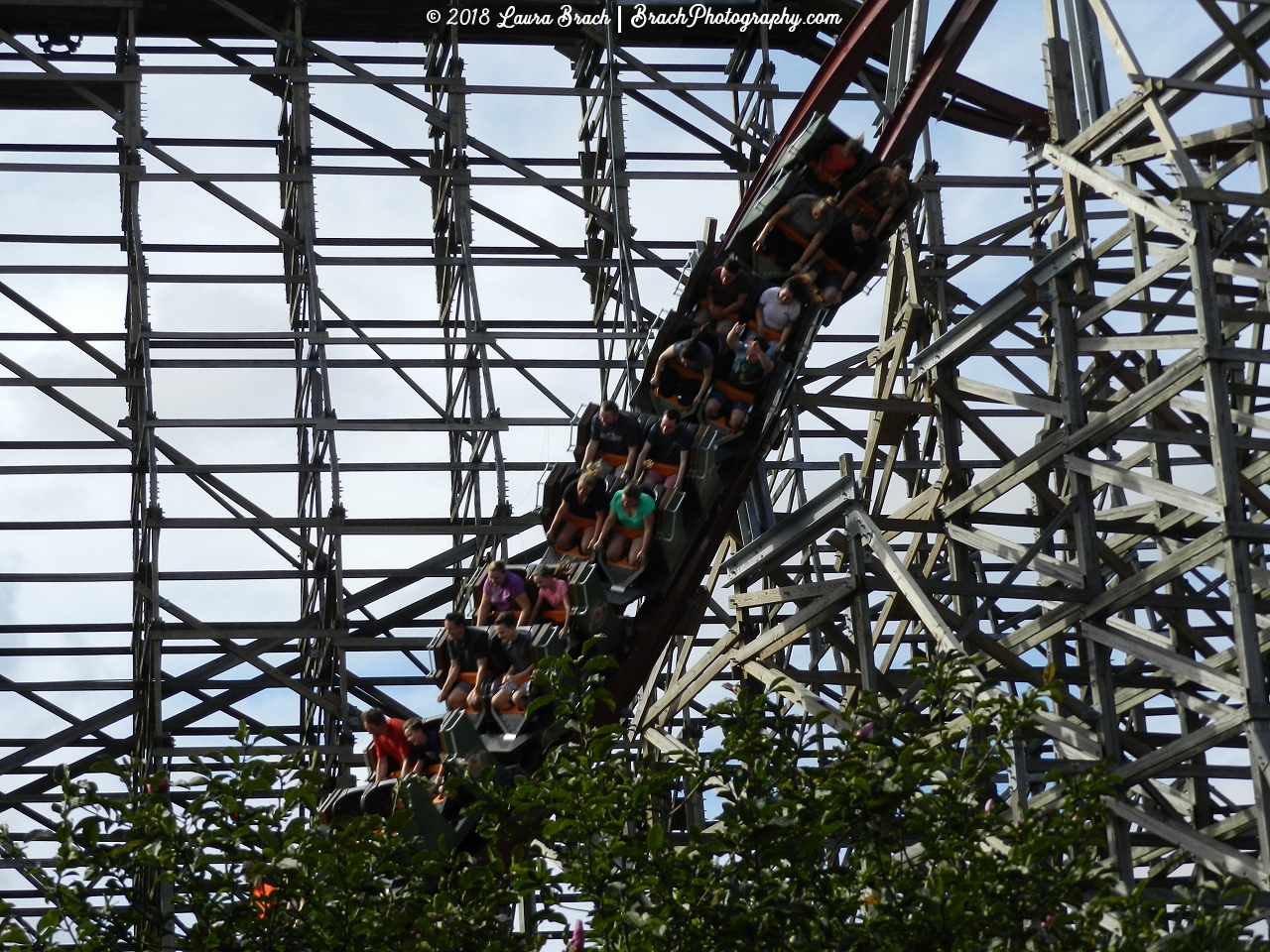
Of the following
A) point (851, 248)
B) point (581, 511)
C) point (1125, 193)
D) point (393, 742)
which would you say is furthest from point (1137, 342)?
point (393, 742)

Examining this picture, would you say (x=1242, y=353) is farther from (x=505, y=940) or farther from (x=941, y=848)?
(x=505, y=940)

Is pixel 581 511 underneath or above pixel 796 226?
underneath

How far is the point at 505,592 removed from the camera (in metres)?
12.8

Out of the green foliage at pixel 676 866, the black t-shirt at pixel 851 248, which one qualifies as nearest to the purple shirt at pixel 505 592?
the black t-shirt at pixel 851 248

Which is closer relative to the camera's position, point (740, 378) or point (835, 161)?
point (740, 378)

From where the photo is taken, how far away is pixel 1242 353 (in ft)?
31.7

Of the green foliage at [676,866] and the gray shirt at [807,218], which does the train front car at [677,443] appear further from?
the green foliage at [676,866]

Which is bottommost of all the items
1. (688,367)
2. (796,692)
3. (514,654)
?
(796,692)

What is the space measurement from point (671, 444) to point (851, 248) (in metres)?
1.58

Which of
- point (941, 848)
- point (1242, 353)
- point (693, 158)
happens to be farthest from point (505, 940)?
point (693, 158)

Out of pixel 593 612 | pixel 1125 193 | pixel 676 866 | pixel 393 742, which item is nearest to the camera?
pixel 676 866

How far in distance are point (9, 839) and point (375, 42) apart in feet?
36.7

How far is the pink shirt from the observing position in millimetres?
12555

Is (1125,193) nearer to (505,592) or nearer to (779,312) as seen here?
(779,312)
